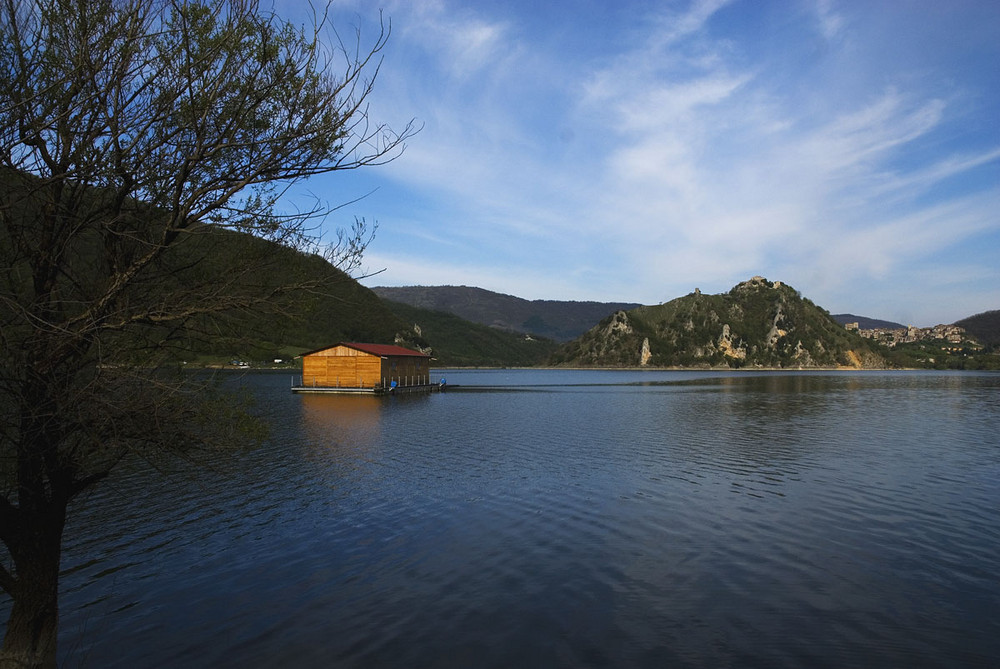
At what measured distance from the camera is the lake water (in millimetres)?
11445

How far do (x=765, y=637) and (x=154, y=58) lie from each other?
14.2 metres

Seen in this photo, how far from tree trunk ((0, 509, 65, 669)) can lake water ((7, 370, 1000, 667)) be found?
7.15ft

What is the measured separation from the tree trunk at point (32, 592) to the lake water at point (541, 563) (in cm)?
218

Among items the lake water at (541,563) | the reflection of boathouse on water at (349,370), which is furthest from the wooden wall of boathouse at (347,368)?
the lake water at (541,563)

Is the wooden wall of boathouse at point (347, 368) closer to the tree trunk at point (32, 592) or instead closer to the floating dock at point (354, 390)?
the floating dock at point (354, 390)

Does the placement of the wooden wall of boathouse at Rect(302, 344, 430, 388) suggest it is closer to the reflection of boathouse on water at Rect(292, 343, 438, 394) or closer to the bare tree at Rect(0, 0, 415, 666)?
the reflection of boathouse on water at Rect(292, 343, 438, 394)

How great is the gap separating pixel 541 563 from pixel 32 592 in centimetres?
1087

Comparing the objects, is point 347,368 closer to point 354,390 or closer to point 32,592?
point 354,390

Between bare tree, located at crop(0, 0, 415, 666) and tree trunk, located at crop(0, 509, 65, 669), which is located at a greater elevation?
bare tree, located at crop(0, 0, 415, 666)

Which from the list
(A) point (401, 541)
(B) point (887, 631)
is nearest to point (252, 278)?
(A) point (401, 541)

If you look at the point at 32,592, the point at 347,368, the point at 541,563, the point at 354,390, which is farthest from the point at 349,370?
the point at 32,592

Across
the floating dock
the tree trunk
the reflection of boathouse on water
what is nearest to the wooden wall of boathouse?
the reflection of boathouse on water

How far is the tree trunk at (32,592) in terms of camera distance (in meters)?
8.90

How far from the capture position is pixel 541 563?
52.2 ft
